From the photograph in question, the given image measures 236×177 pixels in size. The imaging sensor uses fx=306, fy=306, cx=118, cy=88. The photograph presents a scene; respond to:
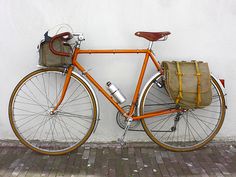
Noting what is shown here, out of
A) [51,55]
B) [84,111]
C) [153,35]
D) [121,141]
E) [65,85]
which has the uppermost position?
[153,35]

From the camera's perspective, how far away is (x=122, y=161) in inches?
151

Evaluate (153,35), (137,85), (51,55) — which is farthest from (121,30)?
(51,55)

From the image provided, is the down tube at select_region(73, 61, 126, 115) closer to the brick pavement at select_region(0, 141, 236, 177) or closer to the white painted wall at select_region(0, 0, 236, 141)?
the white painted wall at select_region(0, 0, 236, 141)

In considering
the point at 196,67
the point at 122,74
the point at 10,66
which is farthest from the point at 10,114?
the point at 196,67

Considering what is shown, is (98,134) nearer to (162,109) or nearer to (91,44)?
(162,109)

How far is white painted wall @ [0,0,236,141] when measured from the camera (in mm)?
3850

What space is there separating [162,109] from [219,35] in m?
1.23

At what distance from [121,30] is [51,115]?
142 cm

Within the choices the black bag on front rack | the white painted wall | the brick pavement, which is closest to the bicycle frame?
the black bag on front rack

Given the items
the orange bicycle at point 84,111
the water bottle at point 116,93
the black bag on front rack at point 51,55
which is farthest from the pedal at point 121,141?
the black bag on front rack at point 51,55

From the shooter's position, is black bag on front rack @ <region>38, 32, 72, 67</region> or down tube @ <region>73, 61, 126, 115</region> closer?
black bag on front rack @ <region>38, 32, 72, 67</region>

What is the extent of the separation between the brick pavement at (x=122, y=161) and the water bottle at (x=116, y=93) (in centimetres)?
74

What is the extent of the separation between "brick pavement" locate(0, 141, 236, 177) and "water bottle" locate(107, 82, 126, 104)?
0.74 meters

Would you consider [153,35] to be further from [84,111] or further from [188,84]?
[84,111]
